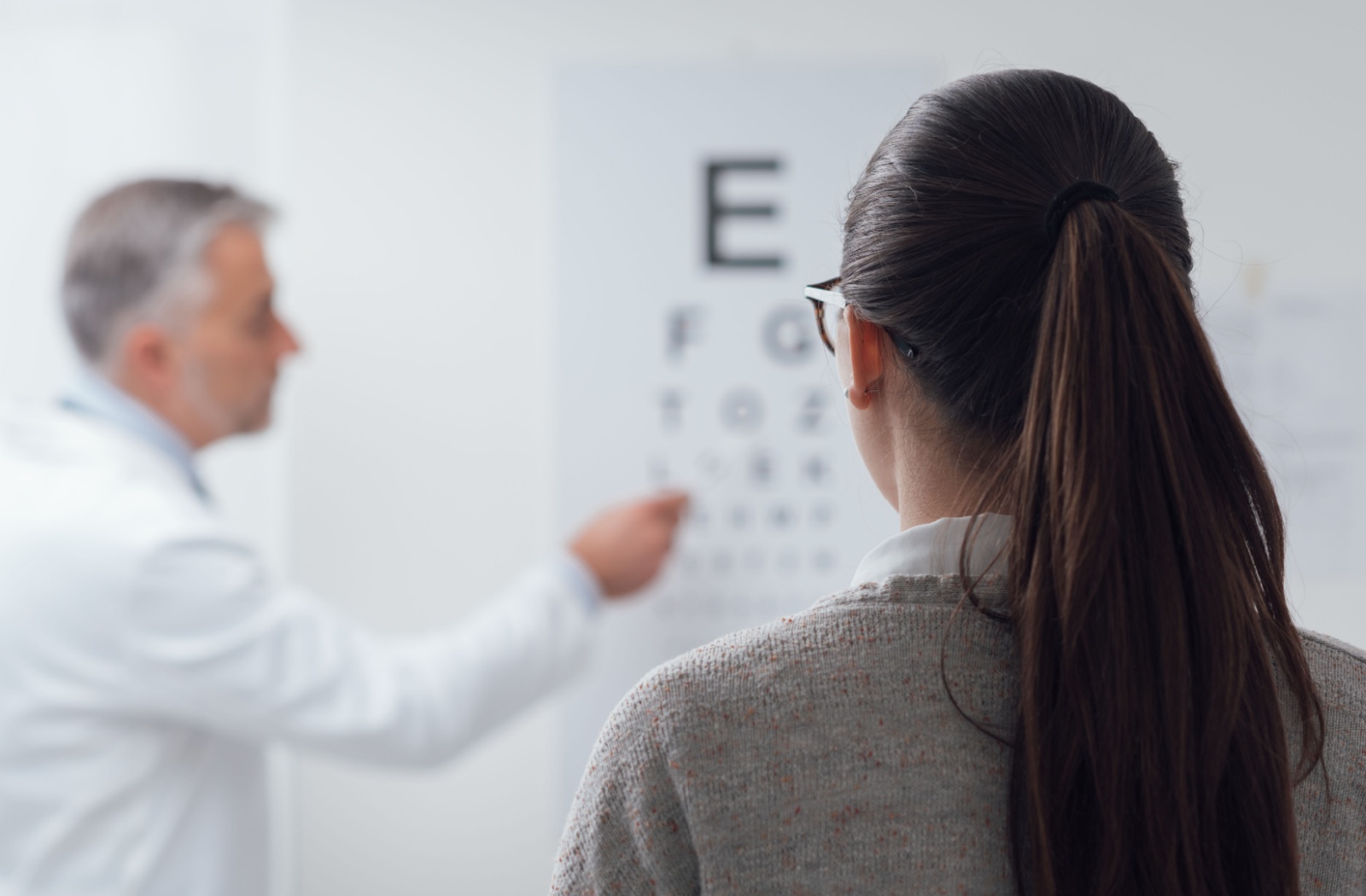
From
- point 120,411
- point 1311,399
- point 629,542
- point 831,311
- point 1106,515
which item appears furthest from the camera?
point 1311,399

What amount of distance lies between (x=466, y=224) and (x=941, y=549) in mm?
1090

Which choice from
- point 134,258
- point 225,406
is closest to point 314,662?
point 225,406

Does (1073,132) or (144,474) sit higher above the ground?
(1073,132)

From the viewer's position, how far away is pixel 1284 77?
1.45 metres

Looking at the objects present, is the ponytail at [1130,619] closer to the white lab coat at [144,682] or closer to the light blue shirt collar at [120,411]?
the white lab coat at [144,682]

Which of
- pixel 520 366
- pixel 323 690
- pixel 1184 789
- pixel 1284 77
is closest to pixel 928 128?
pixel 1184 789

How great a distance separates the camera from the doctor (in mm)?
1062

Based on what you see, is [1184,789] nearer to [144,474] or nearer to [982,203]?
[982,203]

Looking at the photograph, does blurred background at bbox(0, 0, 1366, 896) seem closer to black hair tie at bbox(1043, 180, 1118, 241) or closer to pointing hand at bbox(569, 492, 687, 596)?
pointing hand at bbox(569, 492, 687, 596)

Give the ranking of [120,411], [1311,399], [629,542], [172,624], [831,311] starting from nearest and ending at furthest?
[831,311] < [172,624] < [120,411] < [629,542] < [1311,399]

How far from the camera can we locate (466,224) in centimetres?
144

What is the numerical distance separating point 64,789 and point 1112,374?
1074mm

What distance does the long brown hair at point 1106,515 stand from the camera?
0.45 meters

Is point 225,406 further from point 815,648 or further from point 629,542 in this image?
point 815,648
